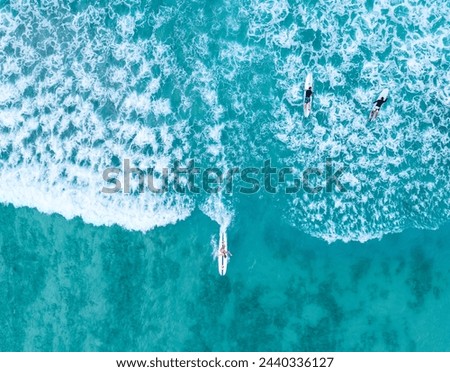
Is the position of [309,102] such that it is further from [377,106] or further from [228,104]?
[228,104]

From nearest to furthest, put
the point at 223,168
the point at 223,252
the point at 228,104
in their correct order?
1. the point at 223,252
2. the point at 223,168
3. the point at 228,104

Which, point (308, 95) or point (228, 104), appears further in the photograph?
point (228, 104)

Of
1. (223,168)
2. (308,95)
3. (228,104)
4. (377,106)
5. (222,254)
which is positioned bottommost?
(222,254)

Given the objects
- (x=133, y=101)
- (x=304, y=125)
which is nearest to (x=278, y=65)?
(x=304, y=125)

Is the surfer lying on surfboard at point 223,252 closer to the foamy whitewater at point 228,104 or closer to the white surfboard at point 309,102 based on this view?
the foamy whitewater at point 228,104

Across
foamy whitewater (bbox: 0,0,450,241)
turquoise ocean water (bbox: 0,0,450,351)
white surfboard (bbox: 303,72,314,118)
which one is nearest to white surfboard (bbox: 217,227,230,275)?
turquoise ocean water (bbox: 0,0,450,351)


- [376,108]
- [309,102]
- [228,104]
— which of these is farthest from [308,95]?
[228,104]

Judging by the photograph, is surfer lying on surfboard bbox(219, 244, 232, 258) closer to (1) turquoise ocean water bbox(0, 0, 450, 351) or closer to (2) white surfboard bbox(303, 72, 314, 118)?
(1) turquoise ocean water bbox(0, 0, 450, 351)
